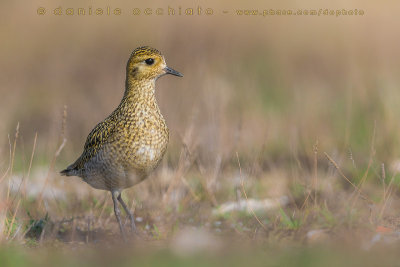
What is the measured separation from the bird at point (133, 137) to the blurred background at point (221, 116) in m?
0.46

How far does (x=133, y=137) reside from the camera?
240 inches

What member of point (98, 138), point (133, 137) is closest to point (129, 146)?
point (133, 137)

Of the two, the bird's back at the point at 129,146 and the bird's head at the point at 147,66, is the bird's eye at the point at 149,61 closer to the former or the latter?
the bird's head at the point at 147,66

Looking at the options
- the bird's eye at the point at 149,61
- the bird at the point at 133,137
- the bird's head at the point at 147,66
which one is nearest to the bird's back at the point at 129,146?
the bird at the point at 133,137

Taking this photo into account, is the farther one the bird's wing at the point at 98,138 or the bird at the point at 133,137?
the bird's wing at the point at 98,138

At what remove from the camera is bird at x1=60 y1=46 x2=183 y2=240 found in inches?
240

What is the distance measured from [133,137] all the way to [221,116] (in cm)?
197

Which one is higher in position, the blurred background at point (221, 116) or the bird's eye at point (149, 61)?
the bird's eye at point (149, 61)

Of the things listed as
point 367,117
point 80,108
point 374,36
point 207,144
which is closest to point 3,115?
point 80,108

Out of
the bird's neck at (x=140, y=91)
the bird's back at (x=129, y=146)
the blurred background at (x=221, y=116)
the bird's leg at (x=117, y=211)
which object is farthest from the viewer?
the blurred background at (x=221, y=116)

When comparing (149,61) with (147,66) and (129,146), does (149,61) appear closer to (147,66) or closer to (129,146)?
(147,66)

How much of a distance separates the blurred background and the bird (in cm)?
46

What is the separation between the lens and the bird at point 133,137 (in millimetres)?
6090

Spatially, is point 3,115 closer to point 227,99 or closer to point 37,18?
point 227,99
